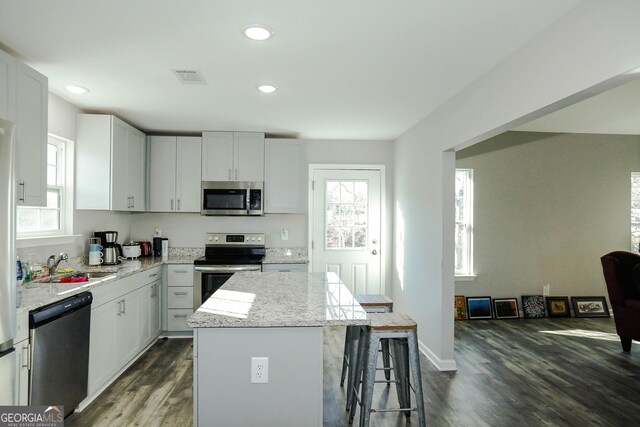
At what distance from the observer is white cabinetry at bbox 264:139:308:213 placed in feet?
15.7

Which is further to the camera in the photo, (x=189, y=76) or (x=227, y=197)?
(x=227, y=197)

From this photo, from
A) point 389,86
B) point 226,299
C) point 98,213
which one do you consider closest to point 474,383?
point 226,299

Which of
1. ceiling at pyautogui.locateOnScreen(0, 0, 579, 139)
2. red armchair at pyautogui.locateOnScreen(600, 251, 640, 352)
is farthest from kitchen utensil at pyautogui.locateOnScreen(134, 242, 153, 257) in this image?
red armchair at pyautogui.locateOnScreen(600, 251, 640, 352)

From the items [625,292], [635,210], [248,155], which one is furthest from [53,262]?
[635,210]

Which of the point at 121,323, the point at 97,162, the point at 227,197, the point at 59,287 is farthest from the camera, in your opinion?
the point at 227,197

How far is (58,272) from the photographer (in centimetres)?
320

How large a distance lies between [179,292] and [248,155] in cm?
174

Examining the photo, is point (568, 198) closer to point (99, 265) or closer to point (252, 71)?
point (252, 71)

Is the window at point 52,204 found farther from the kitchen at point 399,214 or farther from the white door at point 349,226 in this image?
the white door at point 349,226

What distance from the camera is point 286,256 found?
4953mm

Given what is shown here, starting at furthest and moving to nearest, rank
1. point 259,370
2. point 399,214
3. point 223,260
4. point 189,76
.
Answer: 1. point 399,214
2. point 223,260
3. point 189,76
4. point 259,370

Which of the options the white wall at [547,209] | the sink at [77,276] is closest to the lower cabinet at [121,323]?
the sink at [77,276]

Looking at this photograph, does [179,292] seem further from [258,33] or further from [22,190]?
[258,33]

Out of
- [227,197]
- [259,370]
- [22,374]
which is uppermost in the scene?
[227,197]
